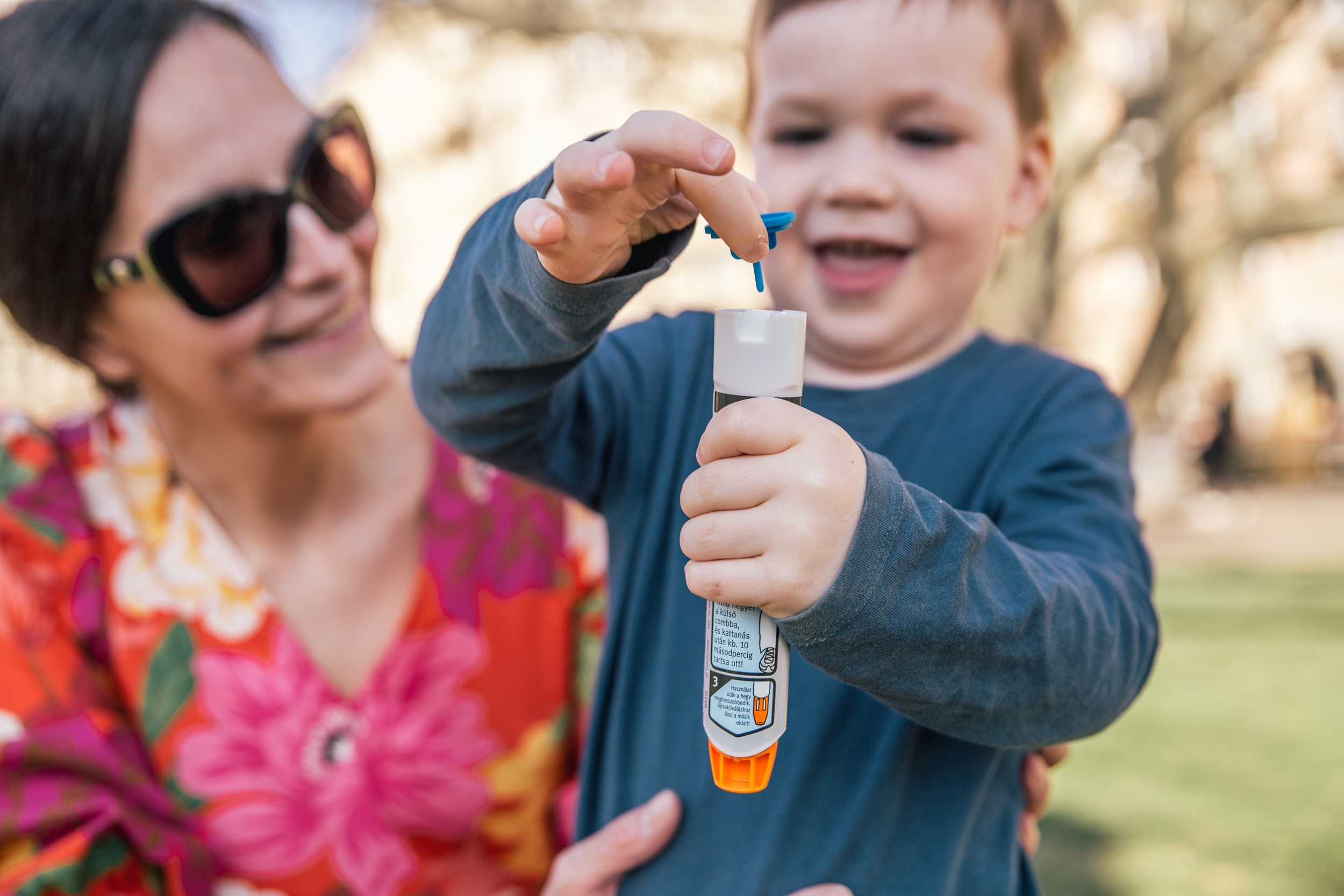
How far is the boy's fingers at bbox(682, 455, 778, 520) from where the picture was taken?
0.83 m

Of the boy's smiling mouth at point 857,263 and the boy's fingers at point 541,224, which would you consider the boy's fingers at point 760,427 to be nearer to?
the boy's fingers at point 541,224

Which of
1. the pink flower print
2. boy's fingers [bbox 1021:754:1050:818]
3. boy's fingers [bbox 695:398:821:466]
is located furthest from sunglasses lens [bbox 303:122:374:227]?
boy's fingers [bbox 1021:754:1050:818]

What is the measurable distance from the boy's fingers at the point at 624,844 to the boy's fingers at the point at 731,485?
1.52 ft

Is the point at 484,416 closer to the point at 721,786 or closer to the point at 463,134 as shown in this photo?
the point at 721,786

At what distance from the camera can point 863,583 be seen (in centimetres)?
84

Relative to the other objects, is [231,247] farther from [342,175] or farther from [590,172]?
[590,172]

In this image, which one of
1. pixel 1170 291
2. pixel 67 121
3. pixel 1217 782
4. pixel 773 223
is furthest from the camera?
pixel 1170 291

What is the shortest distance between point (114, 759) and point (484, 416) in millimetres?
1023

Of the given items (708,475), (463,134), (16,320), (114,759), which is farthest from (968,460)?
(463,134)

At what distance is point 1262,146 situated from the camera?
12484mm

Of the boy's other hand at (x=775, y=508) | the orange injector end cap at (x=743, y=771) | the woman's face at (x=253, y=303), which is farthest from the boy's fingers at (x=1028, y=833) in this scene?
the woman's face at (x=253, y=303)

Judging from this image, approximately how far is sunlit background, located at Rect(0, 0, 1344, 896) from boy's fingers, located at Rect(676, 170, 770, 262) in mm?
950

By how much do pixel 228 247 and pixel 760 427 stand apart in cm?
121

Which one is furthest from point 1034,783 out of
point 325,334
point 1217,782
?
point 1217,782
